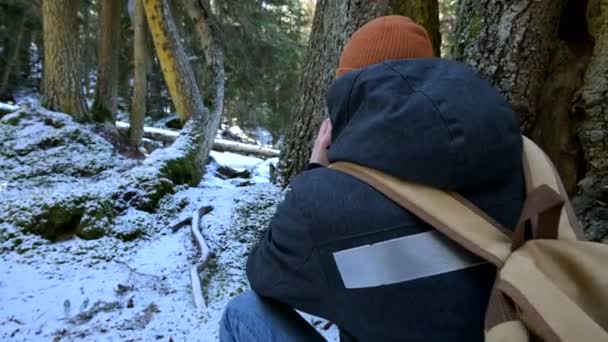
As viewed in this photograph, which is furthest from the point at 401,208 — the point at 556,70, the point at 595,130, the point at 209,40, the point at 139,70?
the point at 139,70

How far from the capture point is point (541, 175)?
102cm

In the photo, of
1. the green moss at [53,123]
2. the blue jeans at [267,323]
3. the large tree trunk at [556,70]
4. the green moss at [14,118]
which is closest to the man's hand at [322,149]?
the blue jeans at [267,323]

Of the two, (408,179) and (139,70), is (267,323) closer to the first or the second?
(408,179)

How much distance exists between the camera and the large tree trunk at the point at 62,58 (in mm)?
6062

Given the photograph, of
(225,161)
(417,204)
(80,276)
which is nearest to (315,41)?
(80,276)

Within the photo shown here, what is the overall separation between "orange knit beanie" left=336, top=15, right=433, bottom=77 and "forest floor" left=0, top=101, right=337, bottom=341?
163 centimetres

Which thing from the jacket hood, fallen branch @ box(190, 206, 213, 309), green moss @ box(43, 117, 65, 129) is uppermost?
the jacket hood

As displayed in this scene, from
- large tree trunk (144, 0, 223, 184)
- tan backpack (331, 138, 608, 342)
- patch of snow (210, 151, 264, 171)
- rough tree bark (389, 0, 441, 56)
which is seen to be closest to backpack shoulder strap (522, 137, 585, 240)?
tan backpack (331, 138, 608, 342)

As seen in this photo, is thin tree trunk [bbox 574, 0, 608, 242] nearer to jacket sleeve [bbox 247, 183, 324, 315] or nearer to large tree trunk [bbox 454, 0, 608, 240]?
large tree trunk [bbox 454, 0, 608, 240]

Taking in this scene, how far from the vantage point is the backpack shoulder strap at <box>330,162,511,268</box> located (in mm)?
873

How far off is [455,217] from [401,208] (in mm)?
115

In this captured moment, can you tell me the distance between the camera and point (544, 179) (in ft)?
3.34

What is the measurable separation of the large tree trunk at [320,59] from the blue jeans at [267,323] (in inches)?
85.3

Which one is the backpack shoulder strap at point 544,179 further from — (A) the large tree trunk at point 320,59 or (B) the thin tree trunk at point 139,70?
(B) the thin tree trunk at point 139,70
